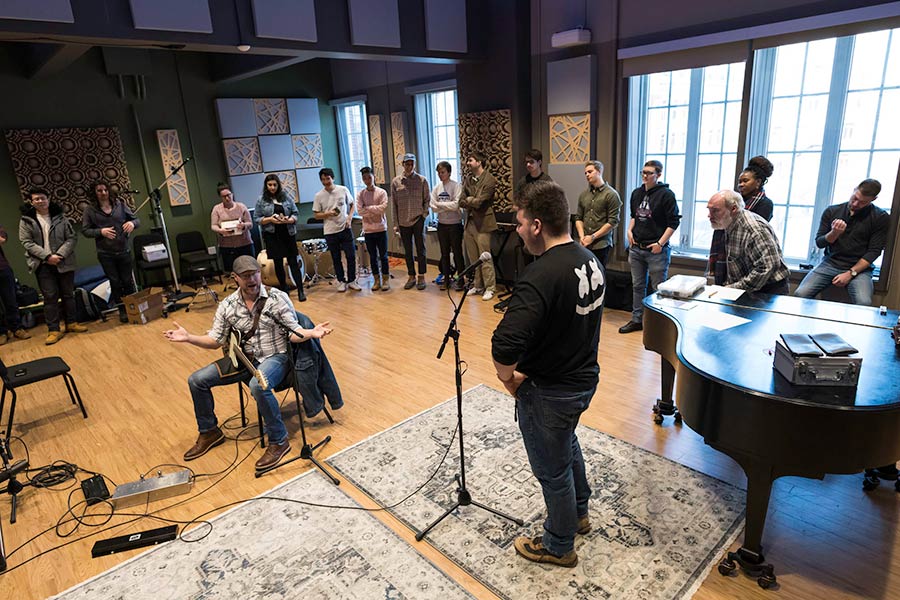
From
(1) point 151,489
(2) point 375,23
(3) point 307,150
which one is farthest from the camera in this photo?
(3) point 307,150

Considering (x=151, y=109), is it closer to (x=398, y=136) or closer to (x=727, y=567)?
(x=398, y=136)

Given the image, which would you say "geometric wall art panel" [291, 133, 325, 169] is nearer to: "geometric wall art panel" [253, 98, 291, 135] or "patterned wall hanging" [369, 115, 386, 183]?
"geometric wall art panel" [253, 98, 291, 135]

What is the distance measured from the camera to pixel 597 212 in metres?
5.33

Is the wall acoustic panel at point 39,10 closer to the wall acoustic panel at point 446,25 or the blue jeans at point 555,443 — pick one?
the wall acoustic panel at point 446,25

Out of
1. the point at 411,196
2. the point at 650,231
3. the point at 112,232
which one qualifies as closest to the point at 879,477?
the point at 650,231

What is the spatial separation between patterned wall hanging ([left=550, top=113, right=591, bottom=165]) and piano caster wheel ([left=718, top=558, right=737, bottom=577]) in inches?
173

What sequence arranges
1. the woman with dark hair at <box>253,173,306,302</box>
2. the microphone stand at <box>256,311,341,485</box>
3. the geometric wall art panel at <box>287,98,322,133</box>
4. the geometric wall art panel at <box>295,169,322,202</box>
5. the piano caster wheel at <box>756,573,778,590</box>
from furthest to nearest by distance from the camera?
the geometric wall art panel at <box>295,169,322,202</box> → the geometric wall art panel at <box>287,98,322,133</box> → the woman with dark hair at <box>253,173,306,302</box> → the microphone stand at <box>256,311,341,485</box> → the piano caster wheel at <box>756,573,778,590</box>

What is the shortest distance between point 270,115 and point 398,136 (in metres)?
2.14

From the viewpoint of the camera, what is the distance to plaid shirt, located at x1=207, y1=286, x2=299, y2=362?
11.5ft

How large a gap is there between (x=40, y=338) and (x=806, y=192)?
25.7 ft

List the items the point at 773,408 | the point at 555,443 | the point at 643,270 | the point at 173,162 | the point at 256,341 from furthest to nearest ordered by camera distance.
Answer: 1. the point at 173,162
2. the point at 643,270
3. the point at 256,341
4. the point at 555,443
5. the point at 773,408

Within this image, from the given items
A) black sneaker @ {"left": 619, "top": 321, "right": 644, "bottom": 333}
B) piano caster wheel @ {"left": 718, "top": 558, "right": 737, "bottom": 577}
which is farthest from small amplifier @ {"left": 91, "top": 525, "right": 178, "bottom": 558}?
black sneaker @ {"left": 619, "top": 321, "right": 644, "bottom": 333}

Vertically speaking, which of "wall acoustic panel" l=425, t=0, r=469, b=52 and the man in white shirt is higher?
"wall acoustic panel" l=425, t=0, r=469, b=52

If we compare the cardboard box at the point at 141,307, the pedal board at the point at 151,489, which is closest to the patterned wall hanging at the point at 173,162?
the cardboard box at the point at 141,307
